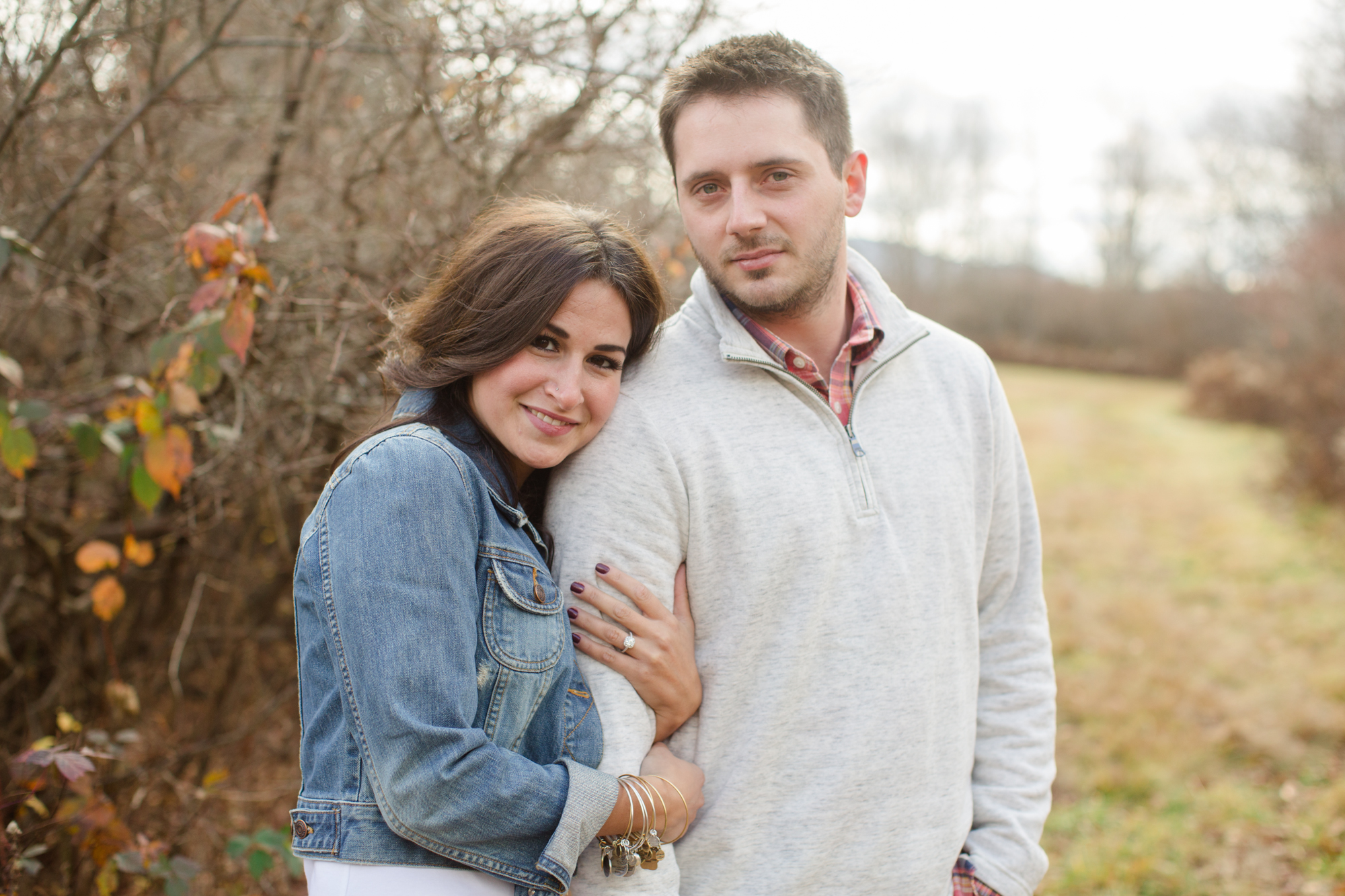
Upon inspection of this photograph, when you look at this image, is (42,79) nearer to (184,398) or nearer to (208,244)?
(208,244)

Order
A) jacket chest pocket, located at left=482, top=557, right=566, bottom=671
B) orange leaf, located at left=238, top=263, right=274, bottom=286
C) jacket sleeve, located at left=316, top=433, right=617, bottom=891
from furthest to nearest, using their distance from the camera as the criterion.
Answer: orange leaf, located at left=238, top=263, right=274, bottom=286 < jacket chest pocket, located at left=482, top=557, right=566, bottom=671 < jacket sleeve, located at left=316, top=433, right=617, bottom=891

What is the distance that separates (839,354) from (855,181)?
45cm

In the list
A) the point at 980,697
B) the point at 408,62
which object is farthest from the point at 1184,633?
the point at 408,62

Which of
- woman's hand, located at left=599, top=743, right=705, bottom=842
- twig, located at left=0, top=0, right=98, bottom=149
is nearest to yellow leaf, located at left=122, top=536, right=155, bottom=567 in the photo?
twig, located at left=0, top=0, right=98, bottom=149

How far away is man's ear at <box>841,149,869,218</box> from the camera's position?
2.12 meters

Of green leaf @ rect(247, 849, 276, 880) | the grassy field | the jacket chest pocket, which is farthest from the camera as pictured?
the grassy field

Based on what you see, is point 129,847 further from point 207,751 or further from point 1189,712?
point 1189,712

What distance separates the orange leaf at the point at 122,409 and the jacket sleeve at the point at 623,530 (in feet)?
4.47

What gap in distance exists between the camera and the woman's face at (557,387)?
1649 mm

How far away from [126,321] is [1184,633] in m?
6.92

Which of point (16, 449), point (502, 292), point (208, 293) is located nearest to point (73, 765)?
point (16, 449)

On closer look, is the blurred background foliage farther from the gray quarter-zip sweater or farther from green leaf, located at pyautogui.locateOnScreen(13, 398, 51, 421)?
the gray quarter-zip sweater

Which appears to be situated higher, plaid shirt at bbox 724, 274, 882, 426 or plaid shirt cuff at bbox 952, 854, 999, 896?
plaid shirt at bbox 724, 274, 882, 426

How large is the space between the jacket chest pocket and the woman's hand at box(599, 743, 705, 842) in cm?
28
